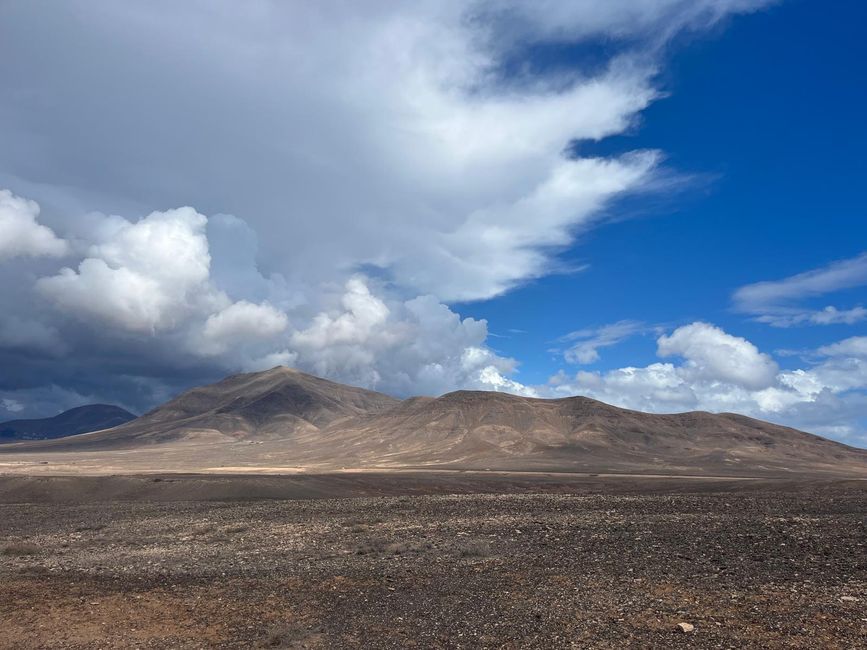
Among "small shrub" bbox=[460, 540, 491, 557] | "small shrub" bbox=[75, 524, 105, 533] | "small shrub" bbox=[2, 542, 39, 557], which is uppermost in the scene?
"small shrub" bbox=[460, 540, 491, 557]

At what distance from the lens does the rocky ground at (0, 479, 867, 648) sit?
529 inches

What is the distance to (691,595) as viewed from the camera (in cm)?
1567

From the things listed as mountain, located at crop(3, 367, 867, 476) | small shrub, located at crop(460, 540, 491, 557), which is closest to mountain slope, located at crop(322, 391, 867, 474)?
mountain, located at crop(3, 367, 867, 476)

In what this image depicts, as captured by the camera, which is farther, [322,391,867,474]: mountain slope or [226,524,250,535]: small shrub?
[322,391,867,474]: mountain slope

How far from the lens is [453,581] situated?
1878 centimetres

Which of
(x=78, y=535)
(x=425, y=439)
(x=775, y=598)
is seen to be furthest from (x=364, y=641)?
(x=425, y=439)

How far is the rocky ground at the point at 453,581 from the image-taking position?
13438 mm

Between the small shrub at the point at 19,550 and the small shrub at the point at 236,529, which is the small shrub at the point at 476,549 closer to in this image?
the small shrub at the point at 236,529

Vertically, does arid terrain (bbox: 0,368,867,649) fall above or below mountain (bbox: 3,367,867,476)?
below

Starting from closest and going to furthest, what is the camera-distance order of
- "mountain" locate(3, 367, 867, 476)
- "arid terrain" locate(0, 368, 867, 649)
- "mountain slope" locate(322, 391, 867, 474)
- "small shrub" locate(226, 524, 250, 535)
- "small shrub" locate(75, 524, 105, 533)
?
"arid terrain" locate(0, 368, 867, 649), "small shrub" locate(226, 524, 250, 535), "small shrub" locate(75, 524, 105, 533), "mountain" locate(3, 367, 867, 476), "mountain slope" locate(322, 391, 867, 474)

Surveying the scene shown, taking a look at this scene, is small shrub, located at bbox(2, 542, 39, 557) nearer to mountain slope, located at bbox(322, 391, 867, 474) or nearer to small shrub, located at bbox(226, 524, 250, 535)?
small shrub, located at bbox(226, 524, 250, 535)

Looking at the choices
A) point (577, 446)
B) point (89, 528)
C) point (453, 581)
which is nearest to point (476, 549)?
point (453, 581)

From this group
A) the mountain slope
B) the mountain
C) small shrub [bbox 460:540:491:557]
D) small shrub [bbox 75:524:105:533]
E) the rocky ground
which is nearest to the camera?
the rocky ground

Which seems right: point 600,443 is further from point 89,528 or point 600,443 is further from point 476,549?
point 476,549
